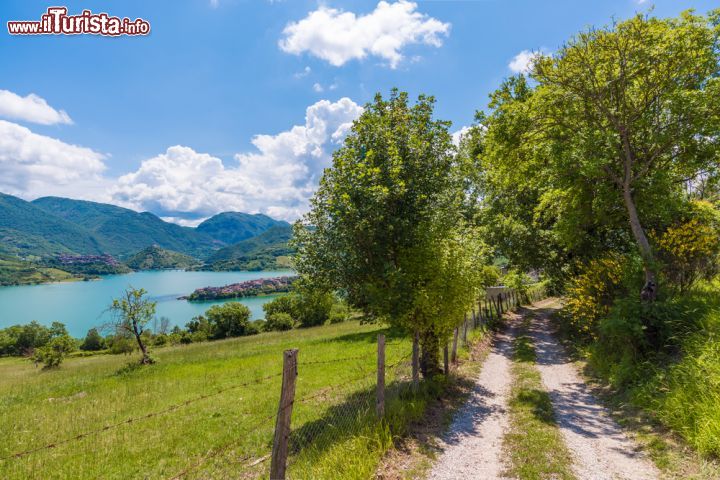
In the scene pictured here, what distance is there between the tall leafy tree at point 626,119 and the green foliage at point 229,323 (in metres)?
75.7

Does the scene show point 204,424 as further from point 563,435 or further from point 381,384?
point 563,435

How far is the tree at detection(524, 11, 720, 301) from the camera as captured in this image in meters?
11.6

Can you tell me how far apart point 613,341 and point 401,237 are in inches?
367

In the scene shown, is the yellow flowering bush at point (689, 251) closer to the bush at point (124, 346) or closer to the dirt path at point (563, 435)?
the dirt path at point (563, 435)

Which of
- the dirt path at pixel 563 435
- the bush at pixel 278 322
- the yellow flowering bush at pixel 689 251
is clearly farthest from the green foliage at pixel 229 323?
the yellow flowering bush at pixel 689 251

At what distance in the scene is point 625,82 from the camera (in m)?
12.5

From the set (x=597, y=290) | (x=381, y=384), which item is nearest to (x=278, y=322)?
(x=597, y=290)

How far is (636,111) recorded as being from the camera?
12617 millimetres

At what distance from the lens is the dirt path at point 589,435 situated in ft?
20.9

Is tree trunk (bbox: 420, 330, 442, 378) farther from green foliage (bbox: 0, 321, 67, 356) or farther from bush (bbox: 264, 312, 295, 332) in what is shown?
green foliage (bbox: 0, 321, 67, 356)

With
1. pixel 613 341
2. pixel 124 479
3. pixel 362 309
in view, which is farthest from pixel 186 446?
pixel 613 341

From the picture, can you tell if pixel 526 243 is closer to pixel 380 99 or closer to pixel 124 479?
pixel 380 99

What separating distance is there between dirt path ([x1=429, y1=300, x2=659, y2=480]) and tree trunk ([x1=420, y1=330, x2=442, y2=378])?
163 centimetres

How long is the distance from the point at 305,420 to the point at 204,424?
4083 millimetres
